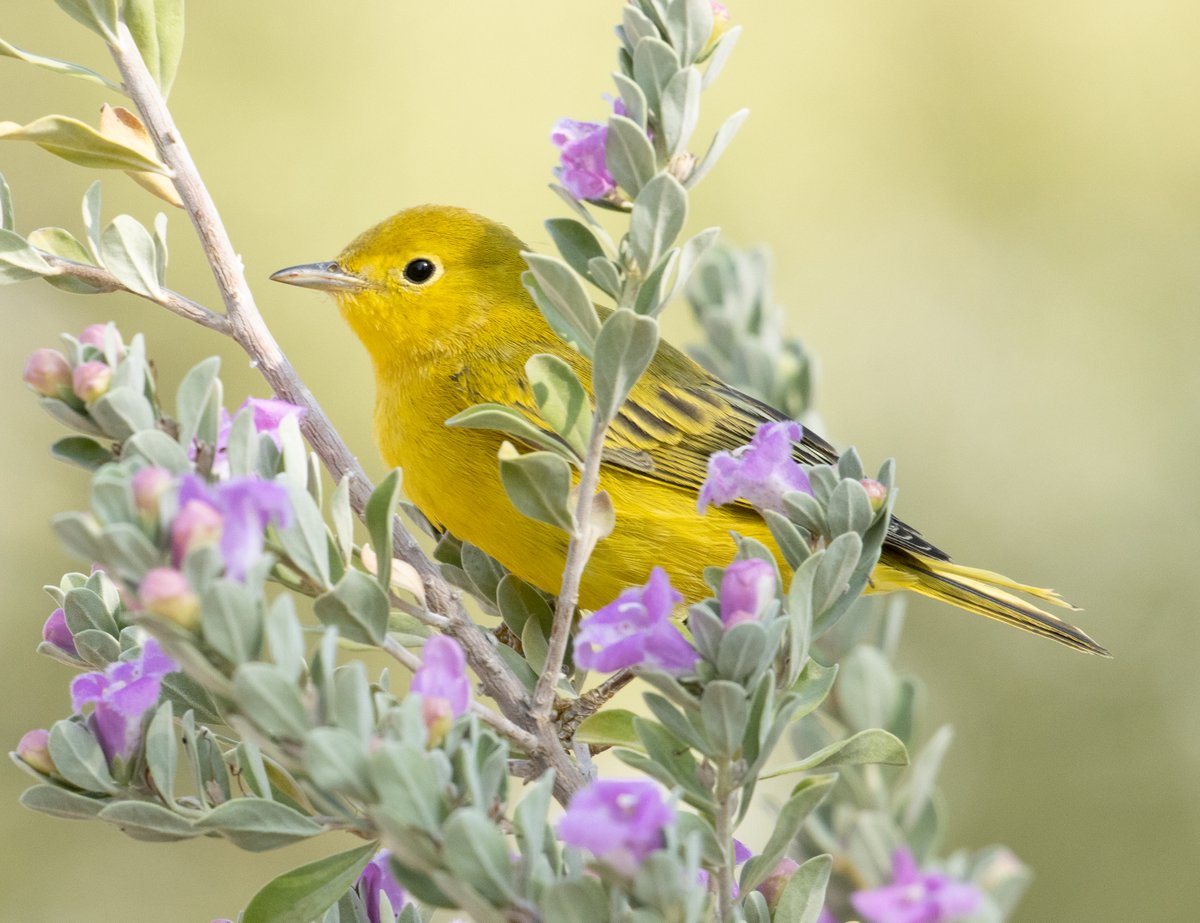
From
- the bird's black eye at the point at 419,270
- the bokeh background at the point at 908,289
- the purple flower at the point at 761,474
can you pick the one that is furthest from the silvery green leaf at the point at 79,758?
the bokeh background at the point at 908,289

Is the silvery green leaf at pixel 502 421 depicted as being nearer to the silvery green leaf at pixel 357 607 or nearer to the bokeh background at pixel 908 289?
the silvery green leaf at pixel 357 607

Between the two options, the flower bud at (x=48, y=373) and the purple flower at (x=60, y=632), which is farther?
the purple flower at (x=60, y=632)

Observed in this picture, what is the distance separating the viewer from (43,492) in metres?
4.95

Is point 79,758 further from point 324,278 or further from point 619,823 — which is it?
point 324,278

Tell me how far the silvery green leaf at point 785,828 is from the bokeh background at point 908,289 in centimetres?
265

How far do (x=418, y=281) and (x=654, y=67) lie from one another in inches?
80.1

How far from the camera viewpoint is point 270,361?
1911mm

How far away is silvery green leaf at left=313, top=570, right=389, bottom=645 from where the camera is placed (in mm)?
1345

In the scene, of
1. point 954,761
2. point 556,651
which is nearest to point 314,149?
point 954,761

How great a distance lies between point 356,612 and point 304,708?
17cm

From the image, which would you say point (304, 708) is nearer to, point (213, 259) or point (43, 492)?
point (213, 259)

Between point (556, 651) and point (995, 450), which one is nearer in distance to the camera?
point (556, 651)

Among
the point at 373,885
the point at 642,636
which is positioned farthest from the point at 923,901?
the point at 373,885

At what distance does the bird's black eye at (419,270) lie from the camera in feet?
11.5
